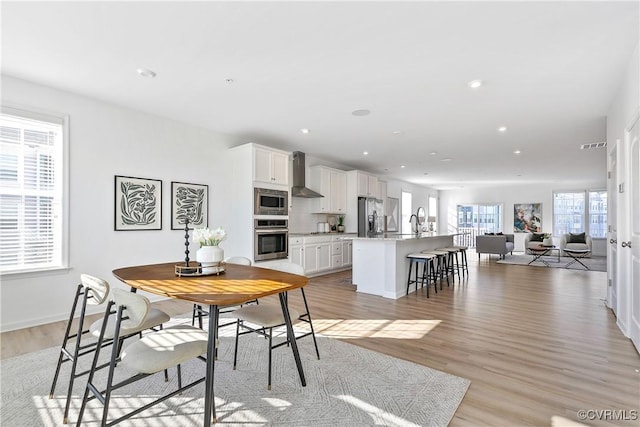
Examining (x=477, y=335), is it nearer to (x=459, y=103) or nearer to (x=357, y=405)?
(x=357, y=405)

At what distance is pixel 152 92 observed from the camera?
367 cm

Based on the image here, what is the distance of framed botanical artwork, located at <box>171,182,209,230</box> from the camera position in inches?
183

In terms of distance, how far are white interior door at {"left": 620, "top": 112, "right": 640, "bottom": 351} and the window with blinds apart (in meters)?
5.74

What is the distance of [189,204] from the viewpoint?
4793 millimetres

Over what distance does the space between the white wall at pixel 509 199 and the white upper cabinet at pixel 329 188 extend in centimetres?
783

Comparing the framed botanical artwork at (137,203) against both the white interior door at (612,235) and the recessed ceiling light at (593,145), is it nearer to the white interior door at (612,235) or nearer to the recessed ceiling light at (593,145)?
the white interior door at (612,235)

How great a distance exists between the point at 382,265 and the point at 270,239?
6.26 feet

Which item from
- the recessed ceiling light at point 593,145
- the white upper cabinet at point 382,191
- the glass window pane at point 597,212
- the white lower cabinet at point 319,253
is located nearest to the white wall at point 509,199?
the glass window pane at point 597,212

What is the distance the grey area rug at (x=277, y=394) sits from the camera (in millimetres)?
1865

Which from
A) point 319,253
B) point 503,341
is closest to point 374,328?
point 503,341

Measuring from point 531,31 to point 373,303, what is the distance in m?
3.41

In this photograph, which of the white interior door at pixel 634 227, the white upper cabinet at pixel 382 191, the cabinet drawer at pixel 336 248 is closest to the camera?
the white interior door at pixel 634 227

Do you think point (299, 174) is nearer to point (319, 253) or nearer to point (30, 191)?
point (319, 253)

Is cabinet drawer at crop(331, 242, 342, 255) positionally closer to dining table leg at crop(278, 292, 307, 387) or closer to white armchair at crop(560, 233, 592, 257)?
dining table leg at crop(278, 292, 307, 387)
